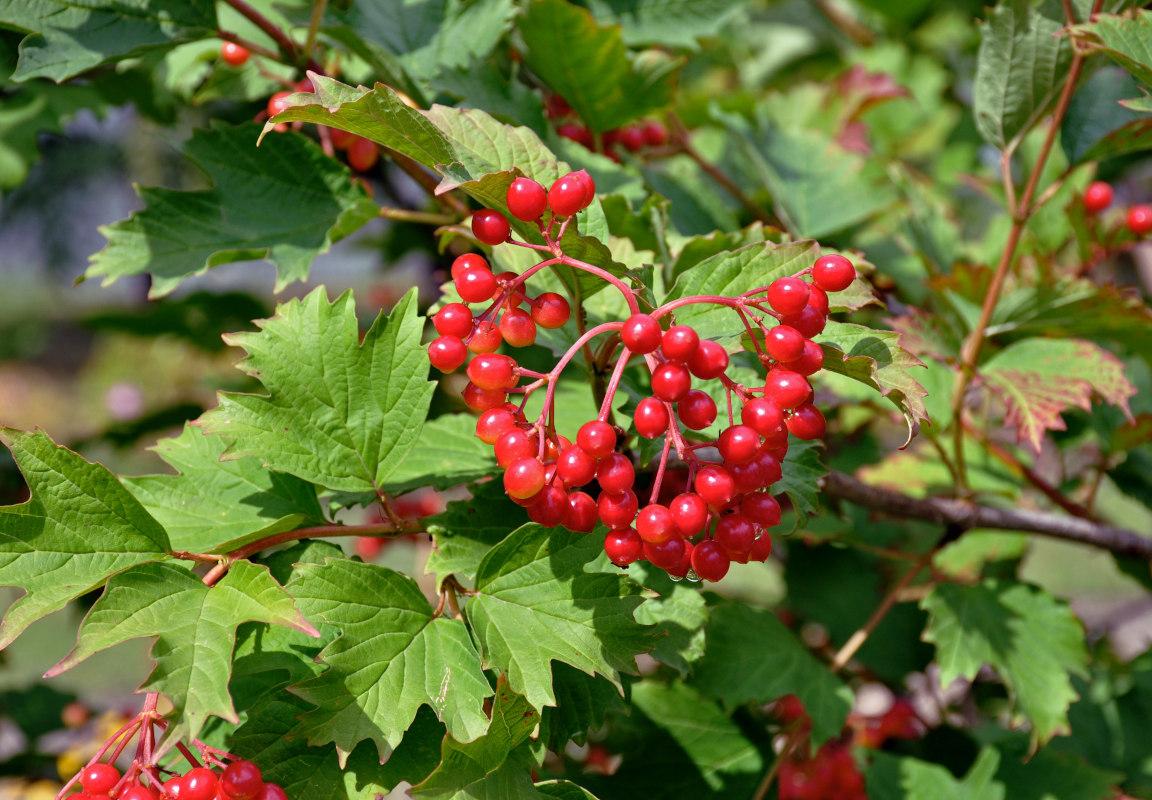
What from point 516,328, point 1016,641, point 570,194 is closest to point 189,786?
point 516,328

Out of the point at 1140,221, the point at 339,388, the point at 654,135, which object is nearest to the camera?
the point at 339,388

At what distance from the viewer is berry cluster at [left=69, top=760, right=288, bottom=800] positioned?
0.78 meters

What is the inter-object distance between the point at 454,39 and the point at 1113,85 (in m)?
0.99

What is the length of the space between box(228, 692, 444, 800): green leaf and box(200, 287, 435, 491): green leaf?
227mm

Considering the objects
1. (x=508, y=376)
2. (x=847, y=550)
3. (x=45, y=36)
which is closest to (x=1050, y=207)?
(x=847, y=550)

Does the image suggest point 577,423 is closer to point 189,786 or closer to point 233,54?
point 189,786

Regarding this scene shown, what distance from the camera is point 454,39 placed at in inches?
54.6

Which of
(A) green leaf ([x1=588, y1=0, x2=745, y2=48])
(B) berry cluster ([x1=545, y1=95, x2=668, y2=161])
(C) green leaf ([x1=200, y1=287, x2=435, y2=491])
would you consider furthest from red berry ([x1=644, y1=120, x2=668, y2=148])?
(C) green leaf ([x1=200, y1=287, x2=435, y2=491])

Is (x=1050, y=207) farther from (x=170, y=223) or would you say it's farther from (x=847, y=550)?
(x=170, y=223)

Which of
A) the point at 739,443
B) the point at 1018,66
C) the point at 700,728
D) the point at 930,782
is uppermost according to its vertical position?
the point at 1018,66

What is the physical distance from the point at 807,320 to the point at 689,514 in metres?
0.20

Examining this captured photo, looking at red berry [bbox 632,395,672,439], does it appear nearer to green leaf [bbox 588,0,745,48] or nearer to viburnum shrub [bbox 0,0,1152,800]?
viburnum shrub [bbox 0,0,1152,800]

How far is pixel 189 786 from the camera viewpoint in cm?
Result: 78

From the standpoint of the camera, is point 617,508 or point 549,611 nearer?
point 617,508
